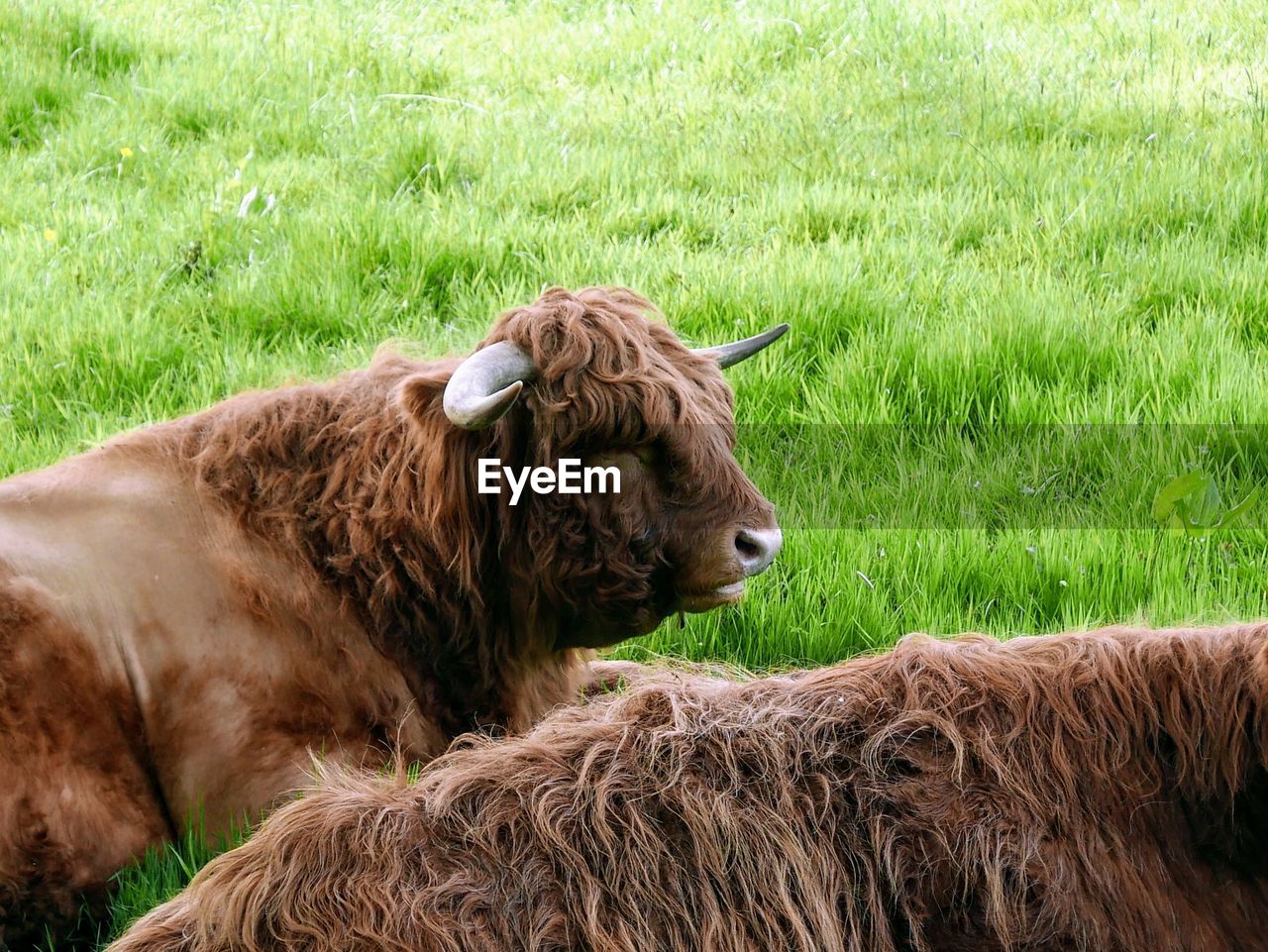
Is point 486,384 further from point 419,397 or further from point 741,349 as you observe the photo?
point 741,349

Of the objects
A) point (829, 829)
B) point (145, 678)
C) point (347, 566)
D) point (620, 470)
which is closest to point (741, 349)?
point (620, 470)

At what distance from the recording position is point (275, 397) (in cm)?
482

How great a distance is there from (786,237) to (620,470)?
3286mm

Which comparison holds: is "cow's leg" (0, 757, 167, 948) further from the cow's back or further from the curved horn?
the curved horn

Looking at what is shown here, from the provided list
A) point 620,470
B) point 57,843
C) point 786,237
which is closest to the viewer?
point 57,843

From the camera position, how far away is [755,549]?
4.49 meters

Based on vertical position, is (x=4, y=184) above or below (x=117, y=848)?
above

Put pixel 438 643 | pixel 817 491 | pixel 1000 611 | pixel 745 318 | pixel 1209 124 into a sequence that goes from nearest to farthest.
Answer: pixel 438 643, pixel 1000 611, pixel 817 491, pixel 745 318, pixel 1209 124

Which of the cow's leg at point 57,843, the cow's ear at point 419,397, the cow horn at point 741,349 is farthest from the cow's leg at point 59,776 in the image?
the cow horn at point 741,349

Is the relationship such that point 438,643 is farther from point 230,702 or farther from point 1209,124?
point 1209,124

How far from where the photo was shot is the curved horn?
421cm

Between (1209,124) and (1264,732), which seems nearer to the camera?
(1264,732)

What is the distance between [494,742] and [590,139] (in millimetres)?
5839

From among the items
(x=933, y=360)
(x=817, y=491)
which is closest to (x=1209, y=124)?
(x=933, y=360)
